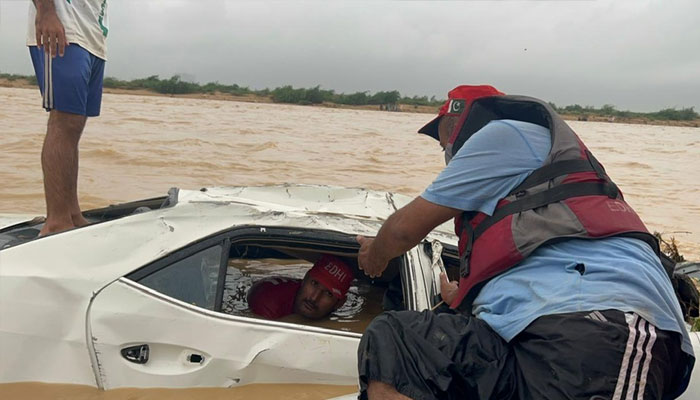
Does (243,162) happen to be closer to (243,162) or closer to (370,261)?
(243,162)

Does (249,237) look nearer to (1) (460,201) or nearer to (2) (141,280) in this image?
(2) (141,280)

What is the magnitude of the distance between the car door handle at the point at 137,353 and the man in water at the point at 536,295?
1012 millimetres

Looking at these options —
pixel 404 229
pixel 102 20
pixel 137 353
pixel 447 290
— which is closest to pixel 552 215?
pixel 404 229

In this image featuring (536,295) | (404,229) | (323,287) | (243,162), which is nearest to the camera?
(536,295)

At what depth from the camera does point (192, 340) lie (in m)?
2.51

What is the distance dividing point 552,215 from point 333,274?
187 centimetres

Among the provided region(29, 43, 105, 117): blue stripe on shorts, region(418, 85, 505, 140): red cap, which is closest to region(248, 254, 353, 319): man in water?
region(418, 85, 505, 140): red cap

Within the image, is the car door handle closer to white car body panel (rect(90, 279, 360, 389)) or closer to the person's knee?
white car body panel (rect(90, 279, 360, 389))

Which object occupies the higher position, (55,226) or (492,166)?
(492,166)

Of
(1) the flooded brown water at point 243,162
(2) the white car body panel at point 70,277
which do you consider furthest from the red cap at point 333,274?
(1) the flooded brown water at point 243,162

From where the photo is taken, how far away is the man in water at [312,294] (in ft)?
11.9

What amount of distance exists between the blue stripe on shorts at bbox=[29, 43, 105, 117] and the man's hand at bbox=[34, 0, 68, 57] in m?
0.04

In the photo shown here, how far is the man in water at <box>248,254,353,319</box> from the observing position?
3637 mm

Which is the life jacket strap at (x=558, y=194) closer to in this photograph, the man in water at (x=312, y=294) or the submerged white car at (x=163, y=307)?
the submerged white car at (x=163, y=307)
